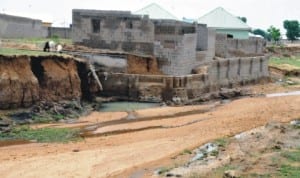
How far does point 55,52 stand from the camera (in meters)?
33.7

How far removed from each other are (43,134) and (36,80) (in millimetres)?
5044

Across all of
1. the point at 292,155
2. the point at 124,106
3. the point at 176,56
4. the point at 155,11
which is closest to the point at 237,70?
the point at 176,56

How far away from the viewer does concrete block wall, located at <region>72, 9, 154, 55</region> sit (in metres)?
37.4

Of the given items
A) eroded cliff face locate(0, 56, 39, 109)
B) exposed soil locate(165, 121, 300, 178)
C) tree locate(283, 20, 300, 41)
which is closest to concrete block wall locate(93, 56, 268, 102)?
eroded cliff face locate(0, 56, 39, 109)

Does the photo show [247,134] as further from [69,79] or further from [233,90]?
[233,90]

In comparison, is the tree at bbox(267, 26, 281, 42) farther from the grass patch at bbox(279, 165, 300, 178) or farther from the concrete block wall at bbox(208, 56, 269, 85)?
the grass patch at bbox(279, 165, 300, 178)

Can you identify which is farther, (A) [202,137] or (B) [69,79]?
(B) [69,79]

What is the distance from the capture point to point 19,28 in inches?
1828

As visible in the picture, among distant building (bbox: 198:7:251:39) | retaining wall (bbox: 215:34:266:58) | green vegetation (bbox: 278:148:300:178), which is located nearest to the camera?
green vegetation (bbox: 278:148:300:178)

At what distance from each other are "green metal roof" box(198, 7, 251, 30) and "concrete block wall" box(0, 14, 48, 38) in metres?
18.0

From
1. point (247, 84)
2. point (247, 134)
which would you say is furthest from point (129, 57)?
point (247, 134)

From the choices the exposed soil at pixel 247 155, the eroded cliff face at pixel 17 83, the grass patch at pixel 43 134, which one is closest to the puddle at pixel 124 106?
the eroded cliff face at pixel 17 83

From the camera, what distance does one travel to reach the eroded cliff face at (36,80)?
27828 mm

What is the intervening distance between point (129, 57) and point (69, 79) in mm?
5557
